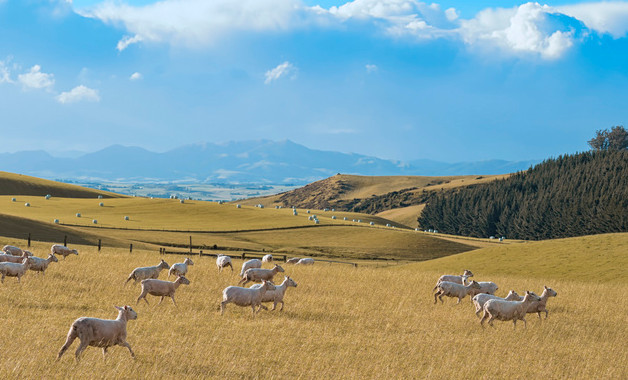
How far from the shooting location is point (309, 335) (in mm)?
18438

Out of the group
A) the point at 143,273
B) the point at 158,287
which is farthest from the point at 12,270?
the point at 158,287

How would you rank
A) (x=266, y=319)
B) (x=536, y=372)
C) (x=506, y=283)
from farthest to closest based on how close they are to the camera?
(x=506, y=283), (x=266, y=319), (x=536, y=372)

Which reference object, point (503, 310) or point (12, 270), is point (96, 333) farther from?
point (503, 310)

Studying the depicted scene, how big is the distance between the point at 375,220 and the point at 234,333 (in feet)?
456

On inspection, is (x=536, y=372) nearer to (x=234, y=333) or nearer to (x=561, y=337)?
(x=561, y=337)

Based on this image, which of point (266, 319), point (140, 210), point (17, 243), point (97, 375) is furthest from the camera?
point (140, 210)

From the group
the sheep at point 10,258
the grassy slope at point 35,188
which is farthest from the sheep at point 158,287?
the grassy slope at point 35,188

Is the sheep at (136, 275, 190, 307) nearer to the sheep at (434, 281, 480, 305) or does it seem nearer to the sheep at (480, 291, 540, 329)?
the sheep at (480, 291, 540, 329)

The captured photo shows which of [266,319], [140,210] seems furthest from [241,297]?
[140,210]

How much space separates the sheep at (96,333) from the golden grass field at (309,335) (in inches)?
14.4

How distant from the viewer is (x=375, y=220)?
15538 centimetres

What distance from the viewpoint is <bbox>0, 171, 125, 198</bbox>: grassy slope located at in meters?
143

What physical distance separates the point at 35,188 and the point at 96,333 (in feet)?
485

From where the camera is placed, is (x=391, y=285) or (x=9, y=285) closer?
(x=9, y=285)
